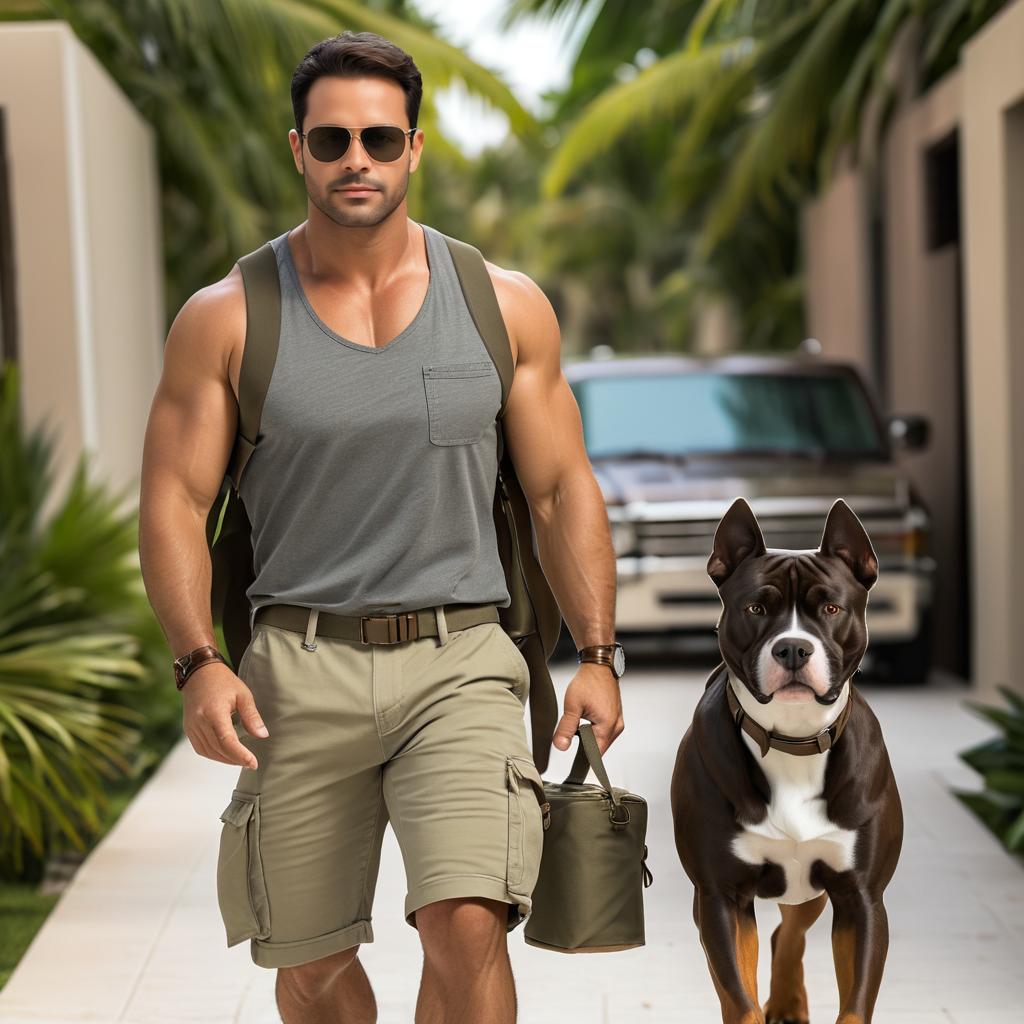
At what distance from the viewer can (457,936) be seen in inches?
132

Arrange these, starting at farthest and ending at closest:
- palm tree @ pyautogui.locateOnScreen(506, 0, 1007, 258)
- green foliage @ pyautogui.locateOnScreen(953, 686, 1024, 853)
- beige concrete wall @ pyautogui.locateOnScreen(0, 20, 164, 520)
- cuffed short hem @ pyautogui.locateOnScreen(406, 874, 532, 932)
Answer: palm tree @ pyautogui.locateOnScreen(506, 0, 1007, 258)
beige concrete wall @ pyautogui.locateOnScreen(0, 20, 164, 520)
green foliage @ pyautogui.locateOnScreen(953, 686, 1024, 853)
cuffed short hem @ pyautogui.locateOnScreen(406, 874, 532, 932)

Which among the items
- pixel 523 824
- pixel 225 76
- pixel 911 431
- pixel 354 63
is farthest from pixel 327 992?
pixel 225 76

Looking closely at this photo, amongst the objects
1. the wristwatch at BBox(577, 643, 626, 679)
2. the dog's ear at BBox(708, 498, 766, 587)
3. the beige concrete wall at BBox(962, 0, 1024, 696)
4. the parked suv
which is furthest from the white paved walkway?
the parked suv

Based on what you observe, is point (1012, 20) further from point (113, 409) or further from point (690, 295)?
point (690, 295)

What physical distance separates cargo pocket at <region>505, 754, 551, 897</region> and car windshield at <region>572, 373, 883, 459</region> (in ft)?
26.4

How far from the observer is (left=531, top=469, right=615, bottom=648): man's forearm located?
3.68 metres

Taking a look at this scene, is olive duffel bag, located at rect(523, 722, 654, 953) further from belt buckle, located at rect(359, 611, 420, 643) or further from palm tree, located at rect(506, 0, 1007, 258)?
palm tree, located at rect(506, 0, 1007, 258)

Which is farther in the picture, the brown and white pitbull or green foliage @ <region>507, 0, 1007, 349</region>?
green foliage @ <region>507, 0, 1007, 349</region>

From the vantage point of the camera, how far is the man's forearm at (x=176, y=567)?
3.46m

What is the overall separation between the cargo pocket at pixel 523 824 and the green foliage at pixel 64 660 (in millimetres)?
2996

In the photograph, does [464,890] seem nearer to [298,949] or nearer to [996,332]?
[298,949]

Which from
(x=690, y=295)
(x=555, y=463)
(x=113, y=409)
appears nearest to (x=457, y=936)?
(x=555, y=463)

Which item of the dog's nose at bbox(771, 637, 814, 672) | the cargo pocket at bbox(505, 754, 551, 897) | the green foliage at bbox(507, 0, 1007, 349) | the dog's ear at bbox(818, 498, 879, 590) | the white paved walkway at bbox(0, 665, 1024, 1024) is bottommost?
the white paved walkway at bbox(0, 665, 1024, 1024)

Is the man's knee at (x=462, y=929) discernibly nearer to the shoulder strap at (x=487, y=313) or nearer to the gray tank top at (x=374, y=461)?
the gray tank top at (x=374, y=461)
